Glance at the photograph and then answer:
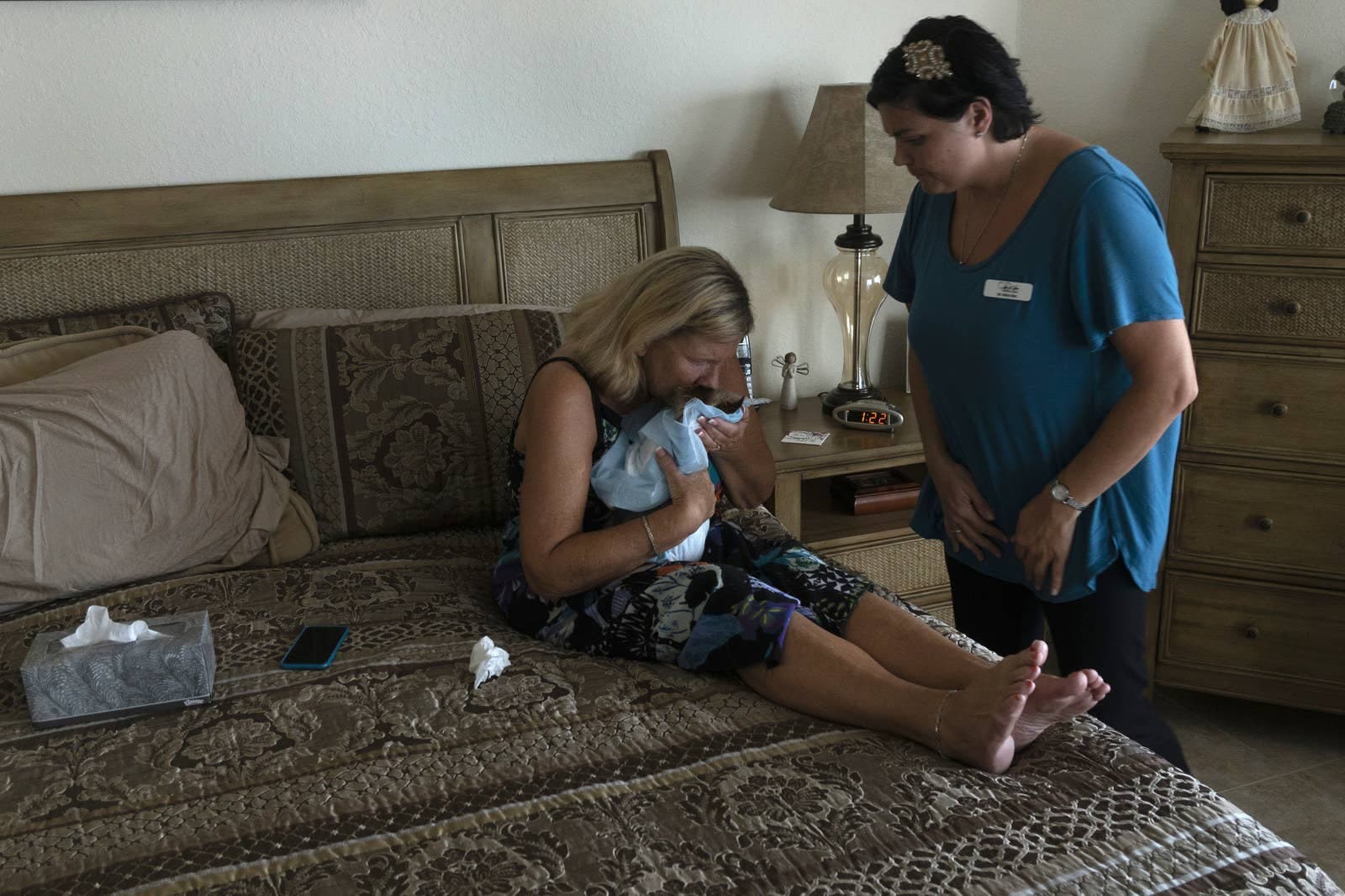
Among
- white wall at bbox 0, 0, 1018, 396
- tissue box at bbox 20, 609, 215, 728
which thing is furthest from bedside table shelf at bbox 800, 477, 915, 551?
tissue box at bbox 20, 609, 215, 728

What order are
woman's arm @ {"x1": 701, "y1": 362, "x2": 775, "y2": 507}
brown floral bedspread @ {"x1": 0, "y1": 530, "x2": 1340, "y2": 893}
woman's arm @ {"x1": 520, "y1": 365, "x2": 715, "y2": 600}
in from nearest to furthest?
brown floral bedspread @ {"x1": 0, "y1": 530, "x2": 1340, "y2": 893}
woman's arm @ {"x1": 520, "y1": 365, "x2": 715, "y2": 600}
woman's arm @ {"x1": 701, "y1": 362, "x2": 775, "y2": 507}

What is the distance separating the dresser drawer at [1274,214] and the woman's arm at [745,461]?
1.04 metres

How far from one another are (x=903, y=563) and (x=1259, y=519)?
0.76 m

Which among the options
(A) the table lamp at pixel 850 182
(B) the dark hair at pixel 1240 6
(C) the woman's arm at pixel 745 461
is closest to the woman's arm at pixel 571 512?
(C) the woman's arm at pixel 745 461

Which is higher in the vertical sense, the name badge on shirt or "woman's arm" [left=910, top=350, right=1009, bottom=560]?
the name badge on shirt

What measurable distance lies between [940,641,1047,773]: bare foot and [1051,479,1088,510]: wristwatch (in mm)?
285

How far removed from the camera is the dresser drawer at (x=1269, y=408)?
7.91ft

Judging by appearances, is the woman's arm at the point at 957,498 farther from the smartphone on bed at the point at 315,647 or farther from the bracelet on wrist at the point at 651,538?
the smartphone on bed at the point at 315,647

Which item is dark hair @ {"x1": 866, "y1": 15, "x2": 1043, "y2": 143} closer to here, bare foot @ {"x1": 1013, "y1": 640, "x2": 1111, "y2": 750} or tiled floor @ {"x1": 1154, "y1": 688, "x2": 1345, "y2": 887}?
bare foot @ {"x1": 1013, "y1": 640, "x2": 1111, "y2": 750}

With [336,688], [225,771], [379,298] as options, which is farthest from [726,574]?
[379,298]

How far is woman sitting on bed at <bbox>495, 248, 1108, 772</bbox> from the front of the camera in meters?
1.62

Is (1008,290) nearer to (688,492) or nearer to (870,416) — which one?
(688,492)

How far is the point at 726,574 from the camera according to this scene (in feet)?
5.81

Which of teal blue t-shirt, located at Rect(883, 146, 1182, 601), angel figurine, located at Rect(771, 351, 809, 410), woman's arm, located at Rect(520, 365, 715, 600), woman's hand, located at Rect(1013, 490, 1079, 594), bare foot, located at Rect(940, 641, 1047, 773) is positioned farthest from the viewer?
angel figurine, located at Rect(771, 351, 809, 410)
